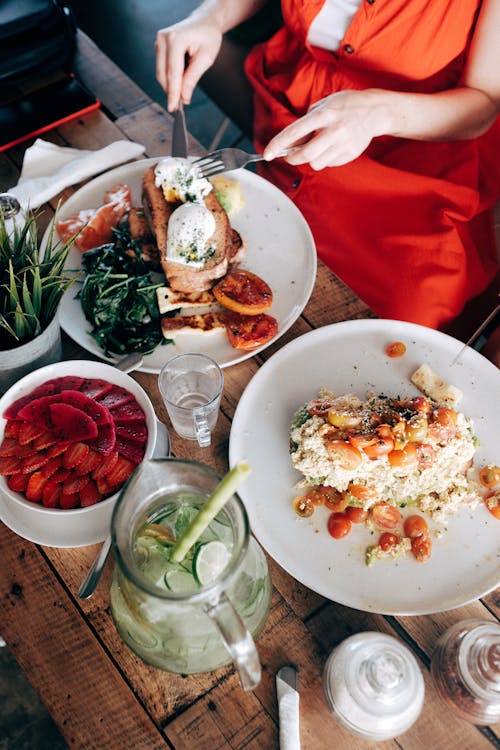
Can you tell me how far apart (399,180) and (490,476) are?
99cm

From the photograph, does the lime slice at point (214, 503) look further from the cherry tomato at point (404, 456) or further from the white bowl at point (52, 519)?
the cherry tomato at point (404, 456)

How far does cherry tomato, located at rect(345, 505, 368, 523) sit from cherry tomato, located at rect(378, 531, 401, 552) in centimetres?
5

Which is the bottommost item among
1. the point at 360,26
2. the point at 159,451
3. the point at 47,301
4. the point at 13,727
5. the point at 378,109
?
the point at 13,727

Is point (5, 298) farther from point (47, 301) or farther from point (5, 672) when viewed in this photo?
point (5, 672)

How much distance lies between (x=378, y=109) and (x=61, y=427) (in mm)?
1213

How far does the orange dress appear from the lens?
1.81 metres

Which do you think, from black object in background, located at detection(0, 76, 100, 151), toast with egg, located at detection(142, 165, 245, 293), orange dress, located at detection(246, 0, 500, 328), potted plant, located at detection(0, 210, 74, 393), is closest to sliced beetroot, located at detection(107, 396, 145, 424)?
potted plant, located at detection(0, 210, 74, 393)

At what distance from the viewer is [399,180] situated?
1.90m

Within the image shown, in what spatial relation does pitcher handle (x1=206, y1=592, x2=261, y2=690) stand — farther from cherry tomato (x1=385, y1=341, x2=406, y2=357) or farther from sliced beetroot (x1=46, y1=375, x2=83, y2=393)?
cherry tomato (x1=385, y1=341, x2=406, y2=357)

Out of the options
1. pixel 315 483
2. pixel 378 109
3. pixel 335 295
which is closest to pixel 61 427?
pixel 315 483

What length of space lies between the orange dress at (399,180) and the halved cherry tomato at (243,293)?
0.51 m

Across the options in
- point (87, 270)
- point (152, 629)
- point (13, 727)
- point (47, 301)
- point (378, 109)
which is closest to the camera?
point (152, 629)

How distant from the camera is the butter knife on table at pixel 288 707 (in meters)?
1.08

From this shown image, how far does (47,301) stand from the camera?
130 centimetres
